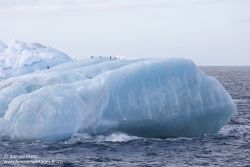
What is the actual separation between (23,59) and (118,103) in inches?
714

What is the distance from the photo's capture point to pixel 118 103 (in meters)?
22.7

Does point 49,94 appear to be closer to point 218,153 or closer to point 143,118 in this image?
point 143,118

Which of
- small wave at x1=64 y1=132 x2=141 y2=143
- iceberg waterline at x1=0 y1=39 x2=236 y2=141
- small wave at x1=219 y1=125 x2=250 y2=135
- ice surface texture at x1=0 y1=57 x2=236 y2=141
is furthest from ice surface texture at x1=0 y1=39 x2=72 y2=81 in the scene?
small wave at x1=219 y1=125 x2=250 y2=135

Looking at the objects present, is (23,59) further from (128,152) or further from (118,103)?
(128,152)

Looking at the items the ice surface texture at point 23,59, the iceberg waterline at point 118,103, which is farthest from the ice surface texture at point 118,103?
the ice surface texture at point 23,59

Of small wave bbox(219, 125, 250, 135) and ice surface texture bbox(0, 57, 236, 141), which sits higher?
ice surface texture bbox(0, 57, 236, 141)

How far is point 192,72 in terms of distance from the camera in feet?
78.2

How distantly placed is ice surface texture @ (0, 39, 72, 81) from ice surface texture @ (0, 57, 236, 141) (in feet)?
45.8

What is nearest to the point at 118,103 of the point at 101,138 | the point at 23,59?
the point at 101,138

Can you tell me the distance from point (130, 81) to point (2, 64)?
1936 centimetres

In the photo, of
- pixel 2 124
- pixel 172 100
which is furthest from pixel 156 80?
pixel 2 124

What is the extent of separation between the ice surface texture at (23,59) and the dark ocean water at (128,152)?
17.4 metres

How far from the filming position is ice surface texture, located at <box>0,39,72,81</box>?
126 feet

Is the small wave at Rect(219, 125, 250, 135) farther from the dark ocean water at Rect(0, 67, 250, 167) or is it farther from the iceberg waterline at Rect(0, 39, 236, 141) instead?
the dark ocean water at Rect(0, 67, 250, 167)
